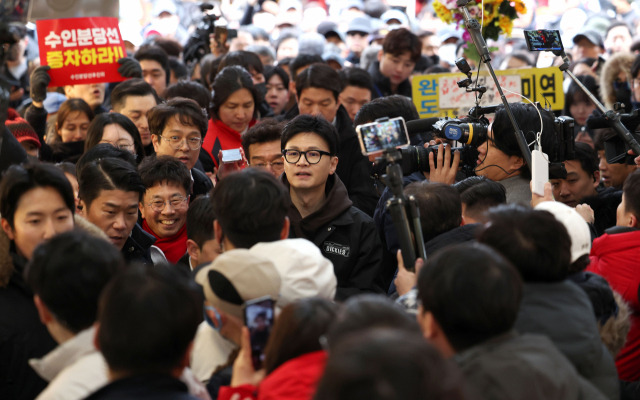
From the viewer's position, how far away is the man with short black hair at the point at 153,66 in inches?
287

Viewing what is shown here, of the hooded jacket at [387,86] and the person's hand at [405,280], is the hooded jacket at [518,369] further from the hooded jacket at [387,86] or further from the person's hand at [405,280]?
the hooded jacket at [387,86]

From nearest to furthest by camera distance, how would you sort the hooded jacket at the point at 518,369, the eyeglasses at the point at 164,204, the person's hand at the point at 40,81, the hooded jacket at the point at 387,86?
the hooded jacket at the point at 518,369
the eyeglasses at the point at 164,204
the person's hand at the point at 40,81
the hooded jacket at the point at 387,86

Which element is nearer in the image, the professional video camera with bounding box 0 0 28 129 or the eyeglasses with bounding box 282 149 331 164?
the professional video camera with bounding box 0 0 28 129

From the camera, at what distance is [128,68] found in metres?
6.07

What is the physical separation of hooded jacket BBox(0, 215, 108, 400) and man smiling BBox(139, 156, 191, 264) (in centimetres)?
139

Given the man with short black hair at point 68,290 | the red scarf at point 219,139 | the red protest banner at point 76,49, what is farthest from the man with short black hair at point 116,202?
the red protest banner at point 76,49

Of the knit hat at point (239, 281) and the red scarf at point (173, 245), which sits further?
the red scarf at point (173, 245)

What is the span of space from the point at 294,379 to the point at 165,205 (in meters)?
2.28

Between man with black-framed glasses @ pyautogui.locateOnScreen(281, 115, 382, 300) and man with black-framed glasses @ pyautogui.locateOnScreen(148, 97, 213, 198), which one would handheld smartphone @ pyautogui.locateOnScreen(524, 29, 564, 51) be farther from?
man with black-framed glasses @ pyautogui.locateOnScreen(148, 97, 213, 198)

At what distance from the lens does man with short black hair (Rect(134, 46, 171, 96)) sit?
24.0ft

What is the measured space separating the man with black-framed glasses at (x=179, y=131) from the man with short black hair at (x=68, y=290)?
244 cm

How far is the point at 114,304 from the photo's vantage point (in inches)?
78.5

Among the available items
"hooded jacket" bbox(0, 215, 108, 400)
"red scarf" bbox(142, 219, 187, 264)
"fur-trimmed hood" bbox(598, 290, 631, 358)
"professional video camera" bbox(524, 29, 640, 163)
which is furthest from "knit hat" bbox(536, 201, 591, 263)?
"red scarf" bbox(142, 219, 187, 264)

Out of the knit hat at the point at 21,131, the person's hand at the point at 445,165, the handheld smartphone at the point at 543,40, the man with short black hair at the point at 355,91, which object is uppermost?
the handheld smartphone at the point at 543,40
